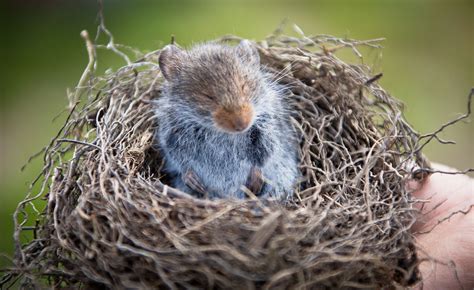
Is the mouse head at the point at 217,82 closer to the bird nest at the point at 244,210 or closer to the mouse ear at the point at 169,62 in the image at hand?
the mouse ear at the point at 169,62

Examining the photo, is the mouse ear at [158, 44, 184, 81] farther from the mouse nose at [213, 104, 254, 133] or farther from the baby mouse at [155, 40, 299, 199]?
the mouse nose at [213, 104, 254, 133]

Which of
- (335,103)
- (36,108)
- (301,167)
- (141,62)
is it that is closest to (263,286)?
(301,167)

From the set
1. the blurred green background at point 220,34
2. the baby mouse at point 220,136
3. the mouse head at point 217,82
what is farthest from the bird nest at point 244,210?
the blurred green background at point 220,34

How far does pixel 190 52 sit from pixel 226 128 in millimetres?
663

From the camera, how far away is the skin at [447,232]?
9.54 feet

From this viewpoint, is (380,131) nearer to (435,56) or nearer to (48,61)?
(435,56)

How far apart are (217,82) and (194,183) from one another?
0.60 metres

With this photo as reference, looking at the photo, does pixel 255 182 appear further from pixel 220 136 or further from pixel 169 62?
pixel 169 62

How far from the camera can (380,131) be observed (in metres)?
3.61

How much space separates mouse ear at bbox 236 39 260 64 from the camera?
342 cm

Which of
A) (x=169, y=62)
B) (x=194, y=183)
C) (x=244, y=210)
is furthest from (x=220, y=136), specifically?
(x=244, y=210)

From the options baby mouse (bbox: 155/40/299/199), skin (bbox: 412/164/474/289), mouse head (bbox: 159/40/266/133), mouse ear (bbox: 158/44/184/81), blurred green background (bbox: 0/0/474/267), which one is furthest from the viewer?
blurred green background (bbox: 0/0/474/267)

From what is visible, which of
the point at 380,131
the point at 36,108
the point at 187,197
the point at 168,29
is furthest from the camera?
the point at 168,29

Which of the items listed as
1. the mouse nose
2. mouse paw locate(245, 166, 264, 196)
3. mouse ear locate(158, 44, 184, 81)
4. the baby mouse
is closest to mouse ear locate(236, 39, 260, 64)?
the baby mouse
